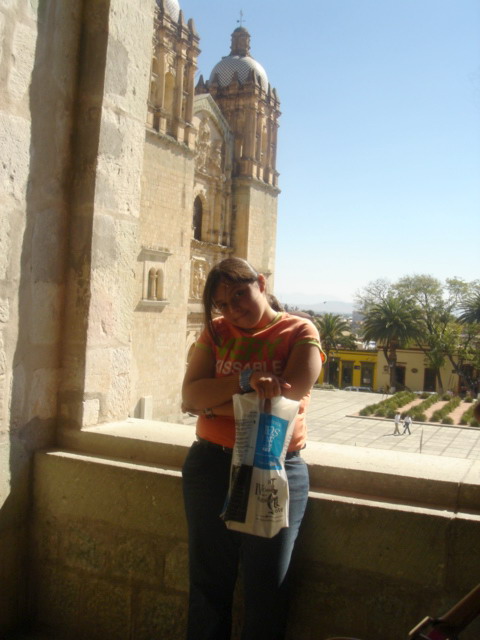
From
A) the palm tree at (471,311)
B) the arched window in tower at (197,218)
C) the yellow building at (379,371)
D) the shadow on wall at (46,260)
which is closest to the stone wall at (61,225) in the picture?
the shadow on wall at (46,260)

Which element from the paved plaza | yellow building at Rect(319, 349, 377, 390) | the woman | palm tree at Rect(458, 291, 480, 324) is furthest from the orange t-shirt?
yellow building at Rect(319, 349, 377, 390)

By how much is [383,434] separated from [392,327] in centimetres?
1807

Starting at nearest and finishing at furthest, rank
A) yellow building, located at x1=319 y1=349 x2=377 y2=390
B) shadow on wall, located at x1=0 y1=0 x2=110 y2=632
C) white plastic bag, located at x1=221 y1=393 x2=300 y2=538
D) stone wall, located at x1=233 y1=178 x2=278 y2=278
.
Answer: white plastic bag, located at x1=221 y1=393 x2=300 y2=538, shadow on wall, located at x1=0 y1=0 x2=110 y2=632, stone wall, located at x1=233 y1=178 x2=278 y2=278, yellow building, located at x1=319 y1=349 x2=377 y2=390

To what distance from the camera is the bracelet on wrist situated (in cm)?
137

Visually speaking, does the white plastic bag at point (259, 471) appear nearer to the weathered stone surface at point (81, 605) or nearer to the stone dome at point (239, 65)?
the weathered stone surface at point (81, 605)

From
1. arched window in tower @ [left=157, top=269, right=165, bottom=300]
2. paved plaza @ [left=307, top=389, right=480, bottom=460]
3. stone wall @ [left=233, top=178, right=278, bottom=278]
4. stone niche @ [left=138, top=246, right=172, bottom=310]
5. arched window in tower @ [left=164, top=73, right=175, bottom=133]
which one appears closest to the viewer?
paved plaza @ [left=307, top=389, right=480, bottom=460]

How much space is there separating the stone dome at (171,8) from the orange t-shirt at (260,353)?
75.5ft

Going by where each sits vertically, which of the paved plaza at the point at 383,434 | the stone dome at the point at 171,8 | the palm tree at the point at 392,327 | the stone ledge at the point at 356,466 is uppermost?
the stone dome at the point at 171,8

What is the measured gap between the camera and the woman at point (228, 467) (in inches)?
54.6

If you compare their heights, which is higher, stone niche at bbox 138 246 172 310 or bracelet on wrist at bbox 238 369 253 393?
stone niche at bbox 138 246 172 310

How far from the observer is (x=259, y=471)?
4.29ft

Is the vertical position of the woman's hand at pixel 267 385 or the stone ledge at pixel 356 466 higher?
the woman's hand at pixel 267 385

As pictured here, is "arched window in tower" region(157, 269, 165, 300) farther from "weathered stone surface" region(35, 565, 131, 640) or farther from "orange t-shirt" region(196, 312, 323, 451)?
"orange t-shirt" region(196, 312, 323, 451)

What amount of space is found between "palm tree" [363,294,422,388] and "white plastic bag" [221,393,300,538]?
115 ft
